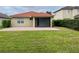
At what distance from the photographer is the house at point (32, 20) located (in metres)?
5.23

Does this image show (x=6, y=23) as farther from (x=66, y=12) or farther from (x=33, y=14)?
(x=66, y=12)

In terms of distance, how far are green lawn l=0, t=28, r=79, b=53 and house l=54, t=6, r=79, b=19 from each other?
26 cm

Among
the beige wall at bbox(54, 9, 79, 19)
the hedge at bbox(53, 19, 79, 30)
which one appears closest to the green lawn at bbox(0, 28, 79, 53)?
the hedge at bbox(53, 19, 79, 30)

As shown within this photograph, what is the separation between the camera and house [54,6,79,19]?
5.23 metres

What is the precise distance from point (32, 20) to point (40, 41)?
0.39 m

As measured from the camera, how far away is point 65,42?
5.18 m

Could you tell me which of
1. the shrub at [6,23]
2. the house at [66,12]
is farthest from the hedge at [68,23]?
the shrub at [6,23]

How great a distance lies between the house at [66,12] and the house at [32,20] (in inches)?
4.9

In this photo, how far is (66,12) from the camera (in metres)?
5.23

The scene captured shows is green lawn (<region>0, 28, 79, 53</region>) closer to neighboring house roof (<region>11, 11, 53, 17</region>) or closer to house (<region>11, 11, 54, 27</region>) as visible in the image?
house (<region>11, 11, 54, 27</region>)

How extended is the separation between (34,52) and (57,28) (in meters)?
0.58

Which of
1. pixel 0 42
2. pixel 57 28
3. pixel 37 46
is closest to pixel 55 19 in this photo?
pixel 57 28

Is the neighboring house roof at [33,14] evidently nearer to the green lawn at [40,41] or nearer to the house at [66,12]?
the house at [66,12]

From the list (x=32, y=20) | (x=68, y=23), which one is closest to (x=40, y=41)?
(x=32, y=20)
